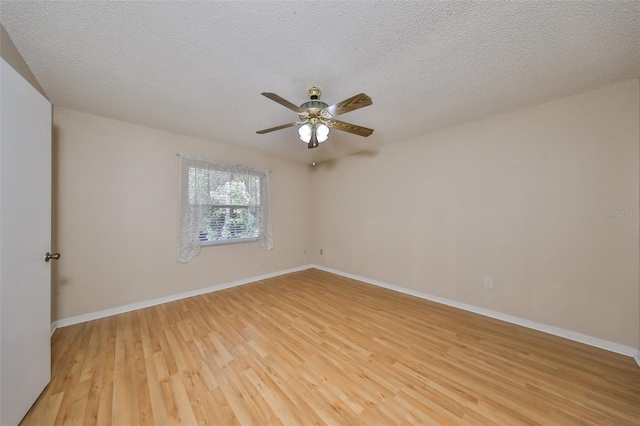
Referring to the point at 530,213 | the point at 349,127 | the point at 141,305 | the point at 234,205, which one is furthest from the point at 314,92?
the point at 141,305

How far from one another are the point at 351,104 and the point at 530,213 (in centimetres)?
231

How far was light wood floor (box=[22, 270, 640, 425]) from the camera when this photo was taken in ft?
4.21

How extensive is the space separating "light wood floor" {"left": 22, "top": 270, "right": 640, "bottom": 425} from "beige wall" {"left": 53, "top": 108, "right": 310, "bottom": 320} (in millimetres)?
409

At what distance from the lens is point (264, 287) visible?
3.53 m

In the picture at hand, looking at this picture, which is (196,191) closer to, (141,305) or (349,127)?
(141,305)

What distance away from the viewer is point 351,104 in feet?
5.61

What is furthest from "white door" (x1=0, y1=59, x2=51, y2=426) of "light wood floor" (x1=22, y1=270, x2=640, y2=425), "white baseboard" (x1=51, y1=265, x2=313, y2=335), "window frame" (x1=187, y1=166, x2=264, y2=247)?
"window frame" (x1=187, y1=166, x2=264, y2=247)

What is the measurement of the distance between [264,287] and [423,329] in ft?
7.78

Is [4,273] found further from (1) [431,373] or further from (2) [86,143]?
(1) [431,373]

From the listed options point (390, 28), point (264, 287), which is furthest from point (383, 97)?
point (264, 287)

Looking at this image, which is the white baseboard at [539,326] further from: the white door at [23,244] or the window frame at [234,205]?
the white door at [23,244]

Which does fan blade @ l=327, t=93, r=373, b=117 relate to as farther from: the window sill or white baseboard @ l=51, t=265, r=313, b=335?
white baseboard @ l=51, t=265, r=313, b=335

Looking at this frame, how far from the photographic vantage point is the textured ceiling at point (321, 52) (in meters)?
1.25

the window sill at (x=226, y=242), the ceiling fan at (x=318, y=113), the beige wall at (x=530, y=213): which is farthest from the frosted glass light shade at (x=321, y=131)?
the window sill at (x=226, y=242)
